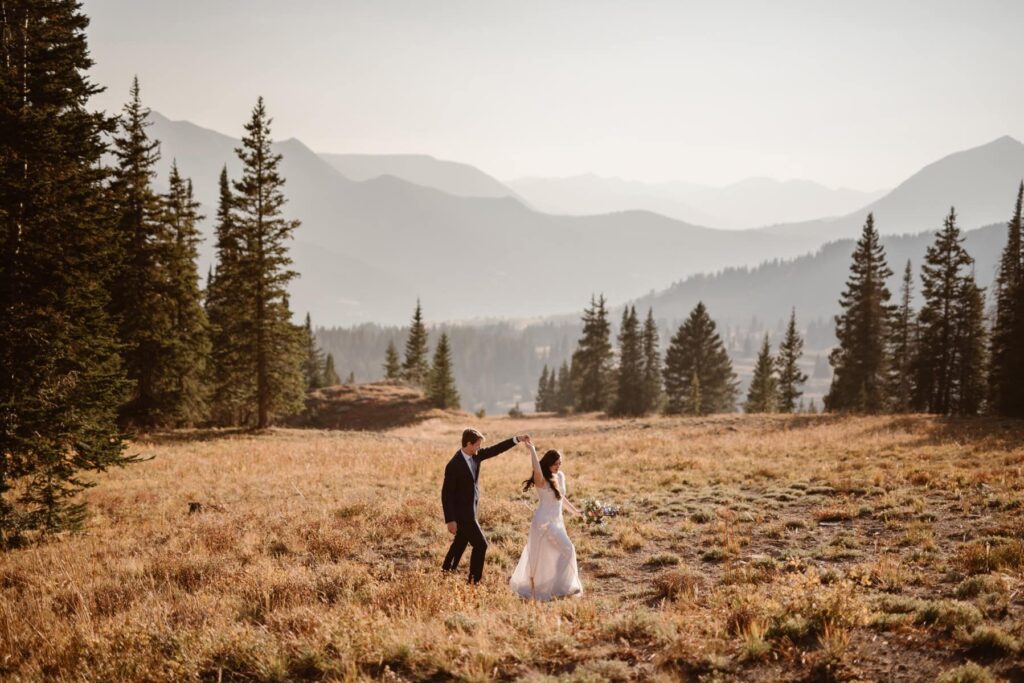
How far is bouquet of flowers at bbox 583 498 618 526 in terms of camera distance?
509 inches

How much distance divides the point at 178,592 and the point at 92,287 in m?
7.21

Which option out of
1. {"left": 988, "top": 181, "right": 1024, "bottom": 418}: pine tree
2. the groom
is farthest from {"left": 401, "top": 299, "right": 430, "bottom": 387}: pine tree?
the groom

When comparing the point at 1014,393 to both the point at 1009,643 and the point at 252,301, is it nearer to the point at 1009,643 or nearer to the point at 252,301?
the point at 1009,643

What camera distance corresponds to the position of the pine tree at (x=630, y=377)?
6481 cm

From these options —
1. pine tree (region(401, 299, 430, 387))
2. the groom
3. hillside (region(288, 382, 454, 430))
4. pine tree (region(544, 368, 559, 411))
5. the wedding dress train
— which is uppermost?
pine tree (region(401, 299, 430, 387))

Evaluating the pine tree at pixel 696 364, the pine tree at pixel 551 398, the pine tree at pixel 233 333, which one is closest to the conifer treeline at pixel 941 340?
the pine tree at pixel 696 364

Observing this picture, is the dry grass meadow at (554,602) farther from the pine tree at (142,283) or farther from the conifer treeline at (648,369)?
the conifer treeline at (648,369)

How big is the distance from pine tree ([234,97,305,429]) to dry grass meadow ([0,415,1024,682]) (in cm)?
1339

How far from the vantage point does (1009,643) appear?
220 inches

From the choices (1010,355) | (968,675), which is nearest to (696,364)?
(1010,355)

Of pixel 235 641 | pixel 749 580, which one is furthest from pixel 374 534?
pixel 749 580

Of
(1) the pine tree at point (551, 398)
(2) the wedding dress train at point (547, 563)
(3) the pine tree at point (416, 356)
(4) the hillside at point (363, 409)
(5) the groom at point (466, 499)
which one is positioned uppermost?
(3) the pine tree at point (416, 356)

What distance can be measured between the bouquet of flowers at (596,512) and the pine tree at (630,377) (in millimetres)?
49694

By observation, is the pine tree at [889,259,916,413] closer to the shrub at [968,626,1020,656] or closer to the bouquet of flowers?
the bouquet of flowers
